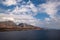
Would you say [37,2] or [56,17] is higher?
[37,2]

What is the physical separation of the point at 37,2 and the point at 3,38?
100cm

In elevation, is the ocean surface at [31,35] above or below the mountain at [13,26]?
below

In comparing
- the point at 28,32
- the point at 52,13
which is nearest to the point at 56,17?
the point at 52,13

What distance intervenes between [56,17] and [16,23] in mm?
823

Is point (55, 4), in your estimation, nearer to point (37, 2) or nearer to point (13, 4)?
point (37, 2)

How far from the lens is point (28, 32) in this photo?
3.35 meters

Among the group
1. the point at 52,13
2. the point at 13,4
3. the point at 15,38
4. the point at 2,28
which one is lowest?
the point at 15,38

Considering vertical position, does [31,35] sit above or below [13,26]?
below

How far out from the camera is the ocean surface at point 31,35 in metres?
3.29

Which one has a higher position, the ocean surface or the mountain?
the mountain

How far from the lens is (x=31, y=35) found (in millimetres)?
3410

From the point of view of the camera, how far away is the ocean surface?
329 centimetres

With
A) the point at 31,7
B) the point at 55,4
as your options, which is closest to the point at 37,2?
the point at 31,7

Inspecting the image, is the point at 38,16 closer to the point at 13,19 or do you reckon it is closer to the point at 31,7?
the point at 31,7
